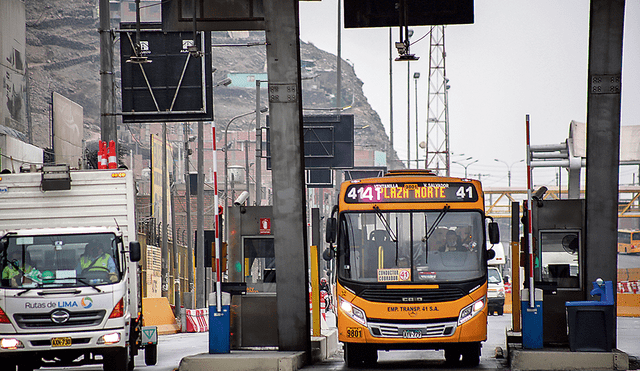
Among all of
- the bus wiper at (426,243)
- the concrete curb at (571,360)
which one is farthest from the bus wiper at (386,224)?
the concrete curb at (571,360)

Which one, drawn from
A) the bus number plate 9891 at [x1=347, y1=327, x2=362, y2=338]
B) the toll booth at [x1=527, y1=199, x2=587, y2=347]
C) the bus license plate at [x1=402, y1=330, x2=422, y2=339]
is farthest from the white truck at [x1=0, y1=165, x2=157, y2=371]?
the toll booth at [x1=527, y1=199, x2=587, y2=347]

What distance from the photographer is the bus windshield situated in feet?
48.2

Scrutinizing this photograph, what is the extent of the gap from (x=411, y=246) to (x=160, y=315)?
18.5 meters

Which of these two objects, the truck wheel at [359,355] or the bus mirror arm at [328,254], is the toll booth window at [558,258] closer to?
the truck wheel at [359,355]

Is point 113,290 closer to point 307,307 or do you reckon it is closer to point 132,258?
point 132,258

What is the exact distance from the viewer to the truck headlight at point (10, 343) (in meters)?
13.7

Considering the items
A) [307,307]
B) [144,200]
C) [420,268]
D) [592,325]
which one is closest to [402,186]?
[420,268]

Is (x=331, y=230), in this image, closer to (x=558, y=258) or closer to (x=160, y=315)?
(x=558, y=258)

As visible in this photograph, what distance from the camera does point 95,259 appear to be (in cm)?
1416

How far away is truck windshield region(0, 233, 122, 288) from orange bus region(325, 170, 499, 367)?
348 cm

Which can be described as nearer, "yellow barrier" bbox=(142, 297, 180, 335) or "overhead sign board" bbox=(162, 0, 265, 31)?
"overhead sign board" bbox=(162, 0, 265, 31)

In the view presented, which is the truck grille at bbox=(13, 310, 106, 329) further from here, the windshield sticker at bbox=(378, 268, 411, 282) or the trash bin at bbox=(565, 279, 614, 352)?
the trash bin at bbox=(565, 279, 614, 352)

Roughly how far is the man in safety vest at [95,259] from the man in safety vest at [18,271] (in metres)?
0.70

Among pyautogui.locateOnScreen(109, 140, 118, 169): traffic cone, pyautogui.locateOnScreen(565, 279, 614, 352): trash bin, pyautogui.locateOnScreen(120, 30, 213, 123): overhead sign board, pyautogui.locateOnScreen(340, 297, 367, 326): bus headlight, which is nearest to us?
pyautogui.locateOnScreen(565, 279, 614, 352): trash bin
